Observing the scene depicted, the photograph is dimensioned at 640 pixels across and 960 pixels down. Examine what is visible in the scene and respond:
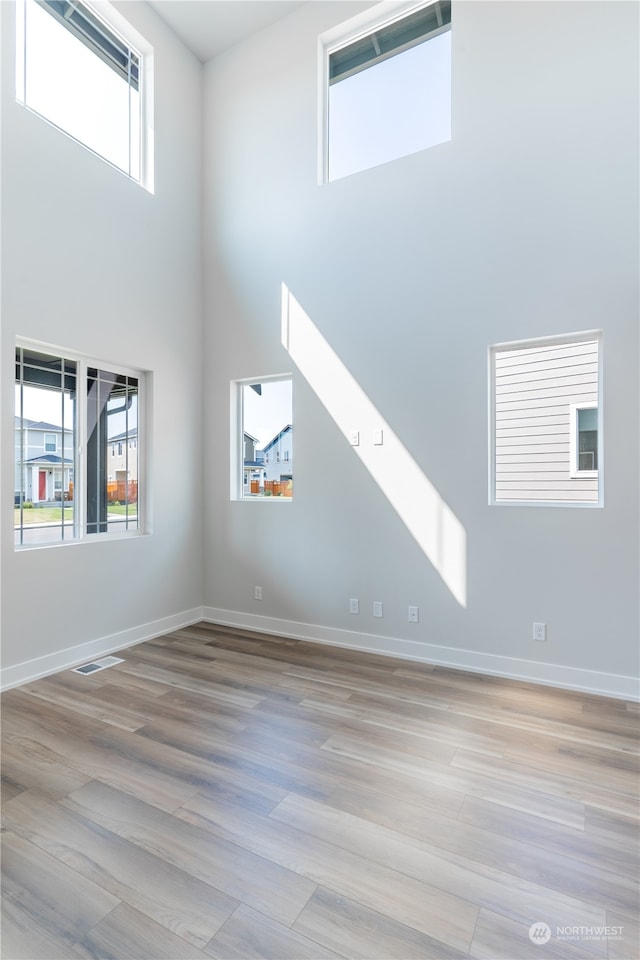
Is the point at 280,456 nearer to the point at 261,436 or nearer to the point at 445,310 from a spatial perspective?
the point at 261,436

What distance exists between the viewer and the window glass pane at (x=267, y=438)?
4199 mm

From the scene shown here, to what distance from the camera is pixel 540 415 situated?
3238 mm

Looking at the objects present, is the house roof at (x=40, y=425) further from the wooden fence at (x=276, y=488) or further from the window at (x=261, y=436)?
the wooden fence at (x=276, y=488)

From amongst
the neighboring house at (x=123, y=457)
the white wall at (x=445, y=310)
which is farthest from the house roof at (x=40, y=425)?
the white wall at (x=445, y=310)

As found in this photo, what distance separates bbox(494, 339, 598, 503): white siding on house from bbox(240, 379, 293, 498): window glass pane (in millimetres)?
1730

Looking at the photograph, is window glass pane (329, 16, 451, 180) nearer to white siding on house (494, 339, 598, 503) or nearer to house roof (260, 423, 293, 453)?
white siding on house (494, 339, 598, 503)

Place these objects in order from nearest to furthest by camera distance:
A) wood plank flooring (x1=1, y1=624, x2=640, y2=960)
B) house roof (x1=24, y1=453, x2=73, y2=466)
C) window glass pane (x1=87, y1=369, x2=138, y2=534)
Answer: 1. wood plank flooring (x1=1, y1=624, x2=640, y2=960)
2. house roof (x1=24, y1=453, x2=73, y2=466)
3. window glass pane (x1=87, y1=369, x2=138, y2=534)

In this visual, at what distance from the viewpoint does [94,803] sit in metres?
1.92

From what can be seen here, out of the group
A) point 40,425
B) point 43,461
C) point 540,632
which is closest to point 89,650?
point 43,461

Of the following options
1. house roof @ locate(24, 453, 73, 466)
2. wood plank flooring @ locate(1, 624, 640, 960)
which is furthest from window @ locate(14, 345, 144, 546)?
wood plank flooring @ locate(1, 624, 640, 960)

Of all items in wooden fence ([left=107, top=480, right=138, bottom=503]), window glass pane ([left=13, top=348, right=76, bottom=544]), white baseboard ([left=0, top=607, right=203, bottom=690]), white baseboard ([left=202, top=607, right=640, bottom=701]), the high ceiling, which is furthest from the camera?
the high ceiling

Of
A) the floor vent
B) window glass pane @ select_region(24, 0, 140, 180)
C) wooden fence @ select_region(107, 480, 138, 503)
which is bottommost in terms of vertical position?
the floor vent

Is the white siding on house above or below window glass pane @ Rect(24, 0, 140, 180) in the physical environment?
below

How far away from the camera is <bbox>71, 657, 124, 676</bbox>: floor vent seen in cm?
330
